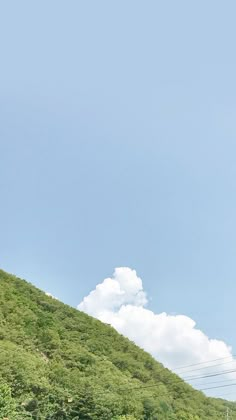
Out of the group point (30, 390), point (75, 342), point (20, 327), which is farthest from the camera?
point (75, 342)

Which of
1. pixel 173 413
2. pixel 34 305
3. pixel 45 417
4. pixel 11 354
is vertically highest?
pixel 34 305

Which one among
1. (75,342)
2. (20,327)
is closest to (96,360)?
(75,342)

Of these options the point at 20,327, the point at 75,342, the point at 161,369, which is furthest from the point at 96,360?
the point at 161,369

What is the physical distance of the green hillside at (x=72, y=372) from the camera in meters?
47.8

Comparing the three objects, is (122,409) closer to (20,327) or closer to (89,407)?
(89,407)

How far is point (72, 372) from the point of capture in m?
56.4

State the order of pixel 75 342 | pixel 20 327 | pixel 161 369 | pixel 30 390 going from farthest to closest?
pixel 161 369 < pixel 75 342 < pixel 20 327 < pixel 30 390

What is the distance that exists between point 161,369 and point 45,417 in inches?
1213

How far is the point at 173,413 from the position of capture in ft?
207

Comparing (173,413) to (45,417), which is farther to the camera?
(173,413)

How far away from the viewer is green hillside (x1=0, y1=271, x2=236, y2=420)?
47812mm

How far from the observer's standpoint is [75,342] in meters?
67.5

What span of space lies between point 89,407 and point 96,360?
1206 cm

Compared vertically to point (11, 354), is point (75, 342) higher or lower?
higher
